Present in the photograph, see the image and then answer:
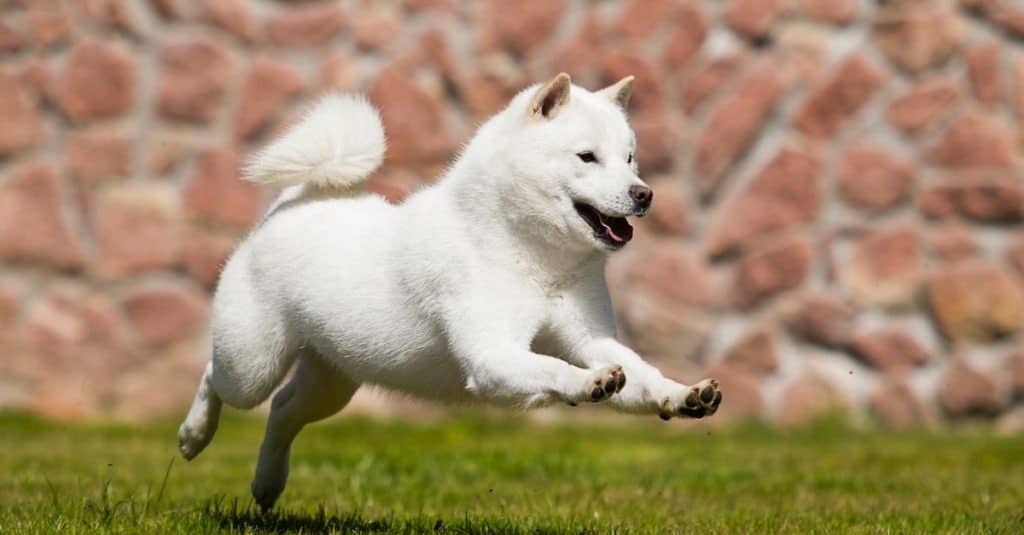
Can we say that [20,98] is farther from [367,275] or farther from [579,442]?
[367,275]

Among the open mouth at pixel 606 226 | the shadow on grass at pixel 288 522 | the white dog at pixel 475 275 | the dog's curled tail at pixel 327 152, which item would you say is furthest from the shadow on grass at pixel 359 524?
the dog's curled tail at pixel 327 152

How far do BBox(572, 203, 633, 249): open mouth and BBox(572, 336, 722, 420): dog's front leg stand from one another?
223 mm

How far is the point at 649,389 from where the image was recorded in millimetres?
3131

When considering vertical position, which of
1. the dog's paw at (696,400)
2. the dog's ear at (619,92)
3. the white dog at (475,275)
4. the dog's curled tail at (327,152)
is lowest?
the dog's paw at (696,400)

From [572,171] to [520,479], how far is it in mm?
2056

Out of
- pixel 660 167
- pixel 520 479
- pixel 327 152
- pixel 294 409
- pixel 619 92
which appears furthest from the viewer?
pixel 660 167

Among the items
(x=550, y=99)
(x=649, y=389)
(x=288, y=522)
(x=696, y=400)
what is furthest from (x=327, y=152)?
(x=696, y=400)

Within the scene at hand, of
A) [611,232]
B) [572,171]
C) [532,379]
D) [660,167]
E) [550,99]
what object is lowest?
[532,379]

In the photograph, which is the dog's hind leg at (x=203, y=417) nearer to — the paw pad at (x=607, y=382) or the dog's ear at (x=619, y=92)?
the dog's ear at (x=619, y=92)

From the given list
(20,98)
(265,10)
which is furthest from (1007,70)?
(20,98)

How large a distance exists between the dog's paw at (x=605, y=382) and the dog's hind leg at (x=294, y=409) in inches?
47.9

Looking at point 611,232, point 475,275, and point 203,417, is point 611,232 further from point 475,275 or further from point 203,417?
point 203,417

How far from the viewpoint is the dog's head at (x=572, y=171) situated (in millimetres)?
3293

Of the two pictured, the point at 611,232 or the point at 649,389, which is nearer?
the point at 649,389
